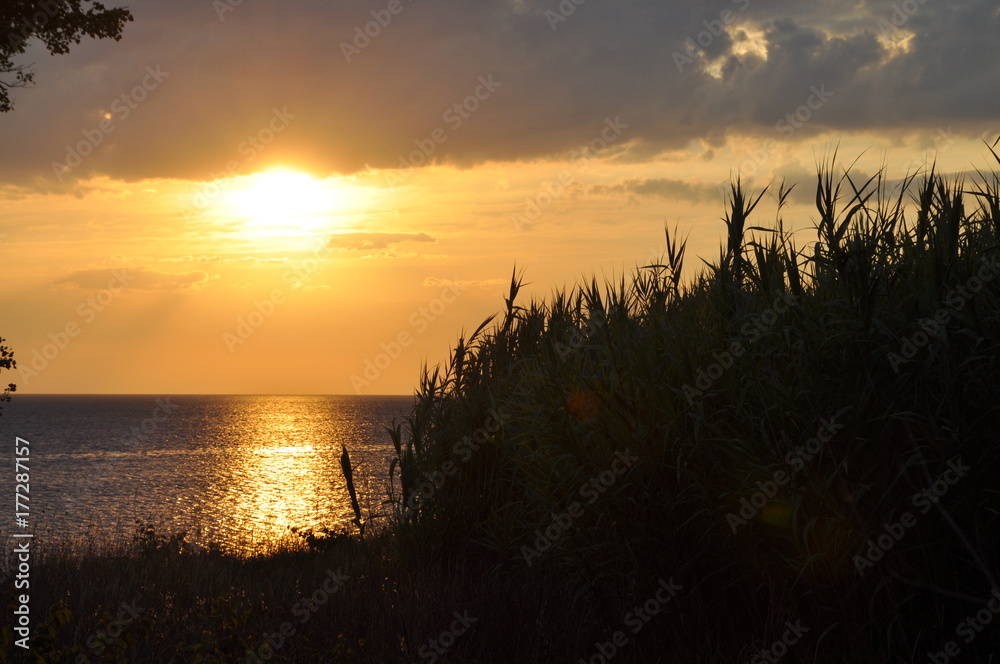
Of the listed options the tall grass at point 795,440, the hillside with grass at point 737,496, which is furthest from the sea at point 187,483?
the tall grass at point 795,440

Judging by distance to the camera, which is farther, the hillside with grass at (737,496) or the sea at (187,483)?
the sea at (187,483)

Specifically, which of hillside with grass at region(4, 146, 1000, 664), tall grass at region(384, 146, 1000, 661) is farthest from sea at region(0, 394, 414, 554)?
tall grass at region(384, 146, 1000, 661)

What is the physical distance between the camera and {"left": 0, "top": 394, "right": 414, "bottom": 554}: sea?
2705 centimetres

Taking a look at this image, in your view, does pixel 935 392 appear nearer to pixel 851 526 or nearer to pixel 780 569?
pixel 851 526

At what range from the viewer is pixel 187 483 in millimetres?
54625

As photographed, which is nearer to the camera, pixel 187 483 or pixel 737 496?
pixel 737 496

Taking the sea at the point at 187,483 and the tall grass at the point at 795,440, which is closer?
the tall grass at the point at 795,440

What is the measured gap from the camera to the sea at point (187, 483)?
1065 inches

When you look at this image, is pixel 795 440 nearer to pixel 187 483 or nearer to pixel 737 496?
pixel 737 496

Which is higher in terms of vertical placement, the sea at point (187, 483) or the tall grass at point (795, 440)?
the tall grass at point (795, 440)

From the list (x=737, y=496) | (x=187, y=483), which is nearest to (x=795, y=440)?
(x=737, y=496)

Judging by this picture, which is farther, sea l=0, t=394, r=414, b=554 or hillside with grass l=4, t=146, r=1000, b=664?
sea l=0, t=394, r=414, b=554

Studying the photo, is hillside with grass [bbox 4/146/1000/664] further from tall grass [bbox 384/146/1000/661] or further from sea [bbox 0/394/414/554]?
sea [bbox 0/394/414/554]

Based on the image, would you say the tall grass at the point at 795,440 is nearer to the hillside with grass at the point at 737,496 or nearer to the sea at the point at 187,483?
the hillside with grass at the point at 737,496
